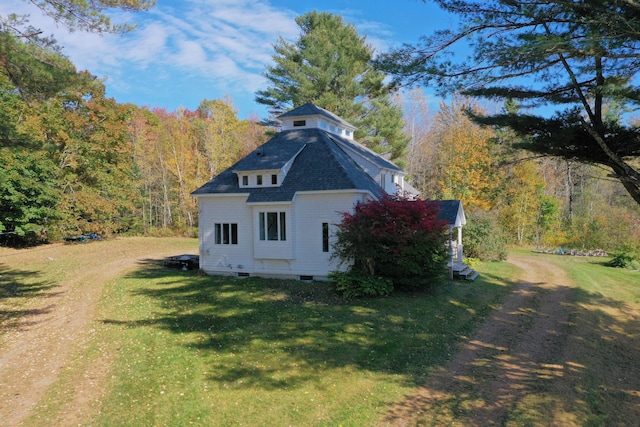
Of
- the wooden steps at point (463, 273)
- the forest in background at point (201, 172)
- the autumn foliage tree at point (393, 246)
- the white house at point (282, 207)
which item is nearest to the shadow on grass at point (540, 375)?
the autumn foliage tree at point (393, 246)

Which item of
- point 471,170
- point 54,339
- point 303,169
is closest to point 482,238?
point 471,170

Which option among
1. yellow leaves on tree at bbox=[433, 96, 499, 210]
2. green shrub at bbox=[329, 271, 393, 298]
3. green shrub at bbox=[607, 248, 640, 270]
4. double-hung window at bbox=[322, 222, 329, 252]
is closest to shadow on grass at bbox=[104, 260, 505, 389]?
green shrub at bbox=[329, 271, 393, 298]

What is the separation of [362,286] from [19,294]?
13.3 meters

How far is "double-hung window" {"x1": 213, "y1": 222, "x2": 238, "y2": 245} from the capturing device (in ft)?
58.8

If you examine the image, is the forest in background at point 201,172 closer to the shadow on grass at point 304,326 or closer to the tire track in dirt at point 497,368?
the tire track in dirt at point 497,368

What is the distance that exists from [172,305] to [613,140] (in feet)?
44.1

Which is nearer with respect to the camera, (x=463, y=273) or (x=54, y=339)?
(x=54, y=339)

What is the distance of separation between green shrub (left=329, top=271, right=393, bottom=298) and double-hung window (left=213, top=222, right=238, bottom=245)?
565cm

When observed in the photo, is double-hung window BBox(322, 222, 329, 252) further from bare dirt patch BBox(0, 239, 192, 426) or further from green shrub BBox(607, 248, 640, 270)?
green shrub BBox(607, 248, 640, 270)

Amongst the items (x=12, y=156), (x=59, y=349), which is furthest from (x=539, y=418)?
(x=12, y=156)

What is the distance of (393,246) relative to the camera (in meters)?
14.2

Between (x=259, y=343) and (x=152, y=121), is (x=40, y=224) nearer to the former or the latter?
(x=152, y=121)

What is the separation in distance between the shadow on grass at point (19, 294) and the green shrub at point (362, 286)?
973 cm

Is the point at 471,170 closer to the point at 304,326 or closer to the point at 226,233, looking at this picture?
the point at 226,233
